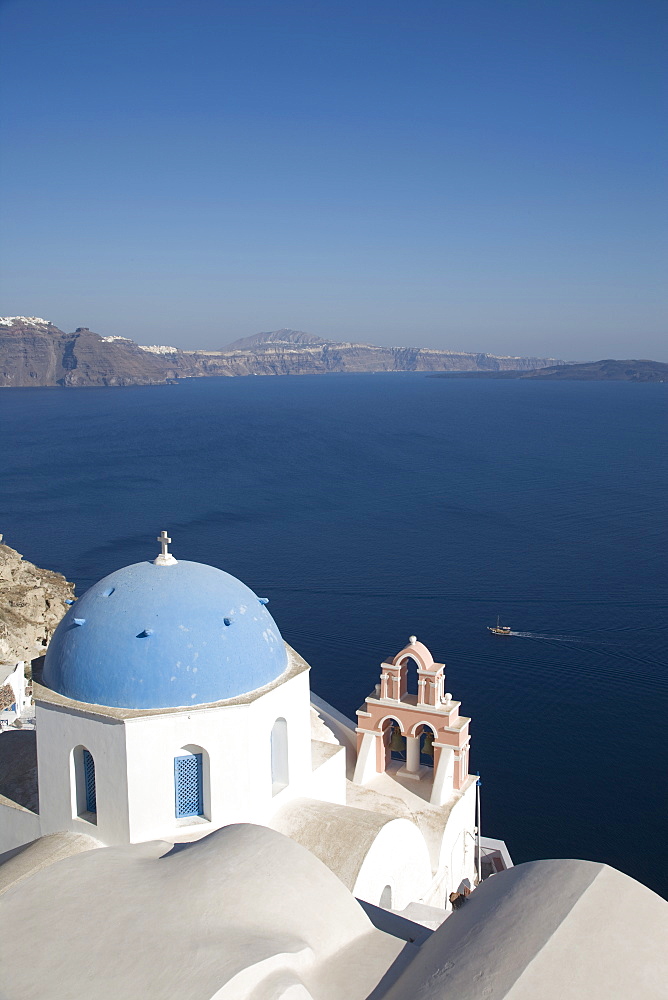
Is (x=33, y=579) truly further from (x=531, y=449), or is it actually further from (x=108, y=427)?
(x=108, y=427)

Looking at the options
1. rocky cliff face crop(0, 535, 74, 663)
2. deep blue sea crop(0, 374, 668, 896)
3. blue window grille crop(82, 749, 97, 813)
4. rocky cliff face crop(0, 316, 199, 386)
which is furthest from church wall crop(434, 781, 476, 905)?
rocky cliff face crop(0, 316, 199, 386)

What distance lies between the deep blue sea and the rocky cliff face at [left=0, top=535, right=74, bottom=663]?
18.2ft

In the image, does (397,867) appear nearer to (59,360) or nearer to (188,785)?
(188,785)

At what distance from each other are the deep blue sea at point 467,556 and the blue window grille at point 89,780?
11.0m

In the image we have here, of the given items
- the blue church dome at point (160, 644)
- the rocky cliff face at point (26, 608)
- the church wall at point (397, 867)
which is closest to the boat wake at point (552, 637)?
the rocky cliff face at point (26, 608)

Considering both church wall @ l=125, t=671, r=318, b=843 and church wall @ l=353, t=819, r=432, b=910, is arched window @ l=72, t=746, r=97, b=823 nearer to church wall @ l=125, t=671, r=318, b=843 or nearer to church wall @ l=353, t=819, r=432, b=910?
church wall @ l=125, t=671, r=318, b=843

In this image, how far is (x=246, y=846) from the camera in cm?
692

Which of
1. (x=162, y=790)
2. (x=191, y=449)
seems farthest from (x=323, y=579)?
(x=191, y=449)

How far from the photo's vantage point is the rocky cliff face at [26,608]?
23.8 m

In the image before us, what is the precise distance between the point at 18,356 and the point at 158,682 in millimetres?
181224

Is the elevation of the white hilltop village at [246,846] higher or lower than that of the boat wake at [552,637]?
higher

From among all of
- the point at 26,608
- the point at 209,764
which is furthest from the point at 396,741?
the point at 26,608

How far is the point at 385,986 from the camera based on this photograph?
235 inches

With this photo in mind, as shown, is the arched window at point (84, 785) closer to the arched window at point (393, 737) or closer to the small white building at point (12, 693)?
the arched window at point (393, 737)
